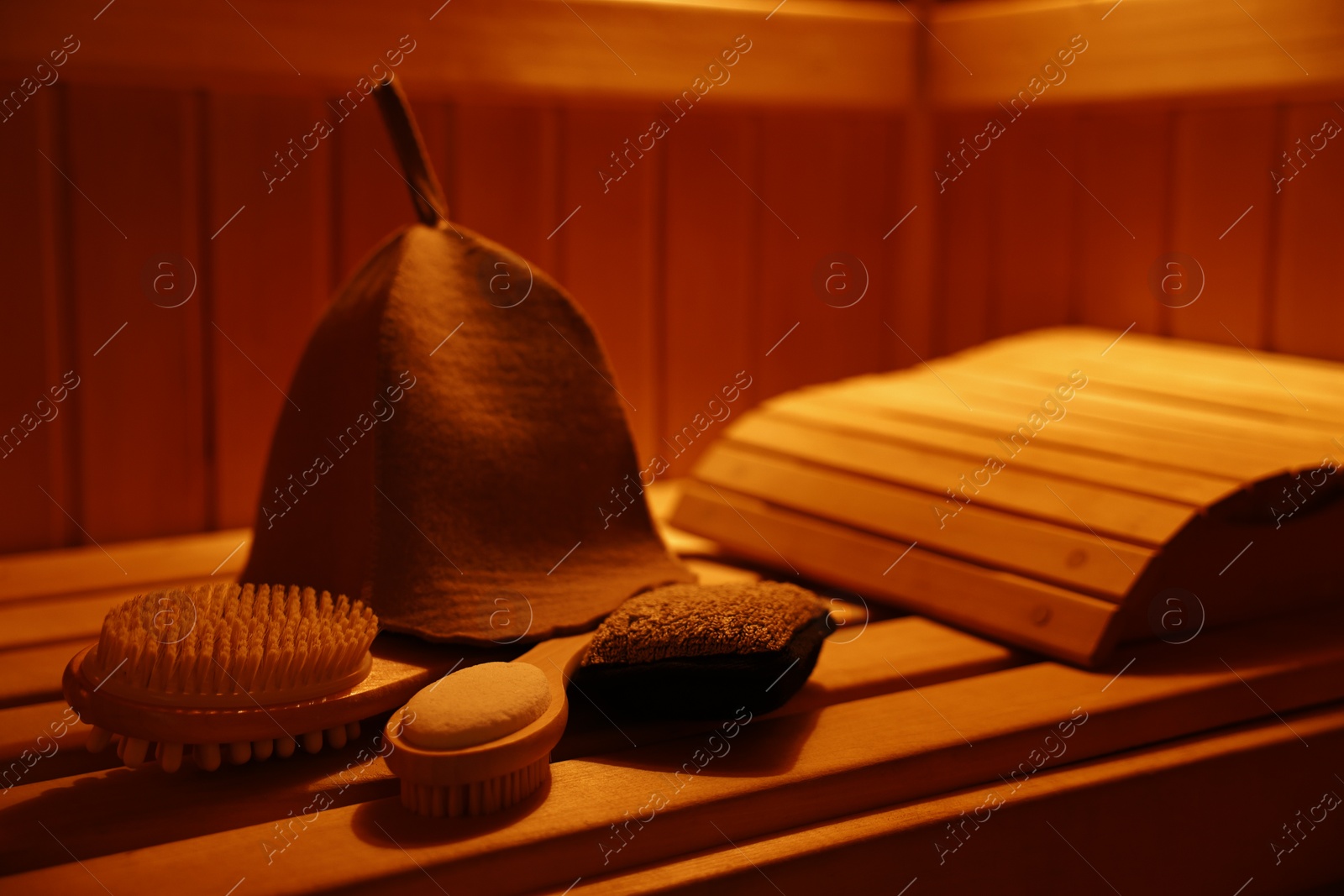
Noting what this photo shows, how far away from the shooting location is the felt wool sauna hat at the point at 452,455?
3.94 feet

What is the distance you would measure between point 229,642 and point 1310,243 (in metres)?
1.52

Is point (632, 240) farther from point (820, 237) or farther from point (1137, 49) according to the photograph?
point (1137, 49)

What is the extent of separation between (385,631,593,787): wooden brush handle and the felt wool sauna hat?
0.72 feet

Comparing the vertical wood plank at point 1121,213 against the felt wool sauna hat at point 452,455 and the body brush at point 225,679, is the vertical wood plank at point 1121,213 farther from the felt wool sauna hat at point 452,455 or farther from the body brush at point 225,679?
the body brush at point 225,679

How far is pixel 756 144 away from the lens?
6.85 ft

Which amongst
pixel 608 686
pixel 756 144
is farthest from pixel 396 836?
pixel 756 144

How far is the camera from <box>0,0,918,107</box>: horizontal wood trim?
5.19ft

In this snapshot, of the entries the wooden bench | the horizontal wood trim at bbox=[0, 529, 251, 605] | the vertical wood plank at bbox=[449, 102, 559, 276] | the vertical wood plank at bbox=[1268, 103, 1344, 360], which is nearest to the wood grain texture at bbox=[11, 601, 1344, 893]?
the wooden bench

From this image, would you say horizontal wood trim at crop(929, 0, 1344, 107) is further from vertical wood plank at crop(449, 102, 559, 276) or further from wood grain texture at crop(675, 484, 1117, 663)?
wood grain texture at crop(675, 484, 1117, 663)

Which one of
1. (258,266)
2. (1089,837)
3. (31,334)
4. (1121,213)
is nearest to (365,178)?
(258,266)

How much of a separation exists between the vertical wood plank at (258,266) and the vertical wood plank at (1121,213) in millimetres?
1196

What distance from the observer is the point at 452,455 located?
1246 mm

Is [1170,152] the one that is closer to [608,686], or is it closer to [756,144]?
[756,144]

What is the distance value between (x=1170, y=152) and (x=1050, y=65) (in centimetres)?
23
